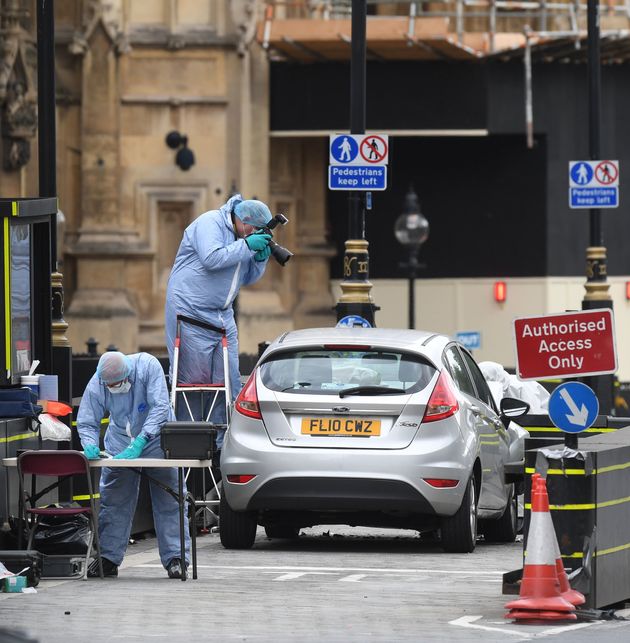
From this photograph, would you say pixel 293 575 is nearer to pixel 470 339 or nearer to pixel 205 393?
pixel 205 393

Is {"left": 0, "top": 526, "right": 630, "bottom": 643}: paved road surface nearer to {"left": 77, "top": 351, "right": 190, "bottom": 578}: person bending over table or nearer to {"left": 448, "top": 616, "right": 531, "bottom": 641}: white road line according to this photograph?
{"left": 448, "top": 616, "right": 531, "bottom": 641}: white road line

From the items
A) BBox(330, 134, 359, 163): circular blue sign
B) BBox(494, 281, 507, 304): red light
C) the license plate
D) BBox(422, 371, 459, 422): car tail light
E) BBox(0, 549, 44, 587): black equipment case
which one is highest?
BBox(330, 134, 359, 163): circular blue sign

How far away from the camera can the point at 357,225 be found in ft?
69.3

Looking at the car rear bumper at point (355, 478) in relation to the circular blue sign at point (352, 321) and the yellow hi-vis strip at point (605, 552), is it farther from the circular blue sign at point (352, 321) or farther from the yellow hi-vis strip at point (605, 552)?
the circular blue sign at point (352, 321)

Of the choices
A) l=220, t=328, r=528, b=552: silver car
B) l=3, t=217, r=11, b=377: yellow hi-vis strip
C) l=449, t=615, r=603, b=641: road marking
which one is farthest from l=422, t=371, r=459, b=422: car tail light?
l=449, t=615, r=603, b=641: road marking

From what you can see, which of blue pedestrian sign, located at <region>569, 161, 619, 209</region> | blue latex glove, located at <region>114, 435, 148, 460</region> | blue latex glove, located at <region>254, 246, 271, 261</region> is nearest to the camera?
blue latex glove, located at <region>114, 435, 148, 460</region>

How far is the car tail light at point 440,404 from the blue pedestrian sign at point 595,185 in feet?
49.7

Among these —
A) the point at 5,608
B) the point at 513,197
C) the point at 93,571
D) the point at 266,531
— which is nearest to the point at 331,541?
the point at 266,531

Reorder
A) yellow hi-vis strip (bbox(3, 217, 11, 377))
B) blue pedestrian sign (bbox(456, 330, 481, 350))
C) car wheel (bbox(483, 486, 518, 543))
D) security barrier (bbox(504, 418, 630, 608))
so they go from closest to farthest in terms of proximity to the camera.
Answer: security barrier (bbox(504, 418, 630, 608)) < yellow hi-vis strip (bbox(3, 217, 11, 377)) < car wheel (bbox(483, 486, 518, 543)) < blue pedestrian sign (bbox(456, 330, 481, 350))

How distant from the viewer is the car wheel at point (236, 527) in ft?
48.2

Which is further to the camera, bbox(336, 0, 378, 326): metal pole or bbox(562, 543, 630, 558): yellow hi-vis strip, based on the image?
bbox(336, 0, 378, 326): metal pole

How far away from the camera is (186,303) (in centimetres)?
1670

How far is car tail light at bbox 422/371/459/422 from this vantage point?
46.9 feet

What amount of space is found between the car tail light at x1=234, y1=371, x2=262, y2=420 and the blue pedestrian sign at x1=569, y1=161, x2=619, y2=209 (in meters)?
15.3
